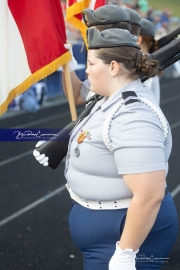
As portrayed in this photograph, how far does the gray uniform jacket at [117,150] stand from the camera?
1.66 m

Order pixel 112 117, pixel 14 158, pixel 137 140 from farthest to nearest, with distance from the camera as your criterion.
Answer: pixel 14 158
pixel 112 117
pixel 137 140

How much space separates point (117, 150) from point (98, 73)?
31 centimetres

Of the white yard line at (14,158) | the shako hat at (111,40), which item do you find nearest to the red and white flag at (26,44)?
the shako hat at (111,40)

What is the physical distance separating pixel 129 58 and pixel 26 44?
121 cm

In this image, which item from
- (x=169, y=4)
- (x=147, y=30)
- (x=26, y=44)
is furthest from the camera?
(x=169, y=4)

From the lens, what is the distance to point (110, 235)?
6.27 feet

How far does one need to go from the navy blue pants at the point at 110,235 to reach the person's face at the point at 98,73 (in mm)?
480

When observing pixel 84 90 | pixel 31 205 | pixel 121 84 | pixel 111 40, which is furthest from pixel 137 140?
pixel 31 205

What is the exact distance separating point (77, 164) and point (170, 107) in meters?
9.39

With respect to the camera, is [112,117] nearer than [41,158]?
Yes

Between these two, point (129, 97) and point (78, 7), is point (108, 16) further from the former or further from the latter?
point (78, 7)

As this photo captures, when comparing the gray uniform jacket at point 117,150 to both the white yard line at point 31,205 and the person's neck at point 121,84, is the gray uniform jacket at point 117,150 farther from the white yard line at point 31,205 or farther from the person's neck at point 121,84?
the white yard line at point 31,205

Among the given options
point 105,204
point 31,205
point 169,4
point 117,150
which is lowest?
point 31,205

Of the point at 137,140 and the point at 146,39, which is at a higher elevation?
the point at 146,39
